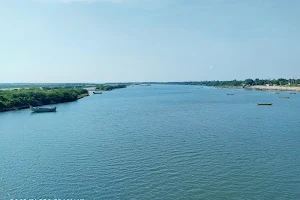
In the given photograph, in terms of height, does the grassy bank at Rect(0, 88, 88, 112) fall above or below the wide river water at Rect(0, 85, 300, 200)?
above

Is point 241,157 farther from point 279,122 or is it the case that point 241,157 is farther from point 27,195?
point 279,122

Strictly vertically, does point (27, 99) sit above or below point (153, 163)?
above

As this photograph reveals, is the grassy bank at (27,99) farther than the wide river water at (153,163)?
Yes

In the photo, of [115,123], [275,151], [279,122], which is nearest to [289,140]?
[275,151]

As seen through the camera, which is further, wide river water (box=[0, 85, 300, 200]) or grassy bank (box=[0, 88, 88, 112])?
grassy bank (box=[0, 88, 88, 112])

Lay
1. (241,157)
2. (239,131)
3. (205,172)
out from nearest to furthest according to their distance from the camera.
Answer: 1. (205,172)
2. (241,157)
3. (239,131)

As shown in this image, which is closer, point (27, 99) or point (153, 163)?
point (153, 163)

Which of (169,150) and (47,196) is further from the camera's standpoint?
(169,150)

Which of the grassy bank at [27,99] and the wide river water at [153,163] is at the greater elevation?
the grassy bank at [27,99]

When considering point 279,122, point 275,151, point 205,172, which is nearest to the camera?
point 205,172
